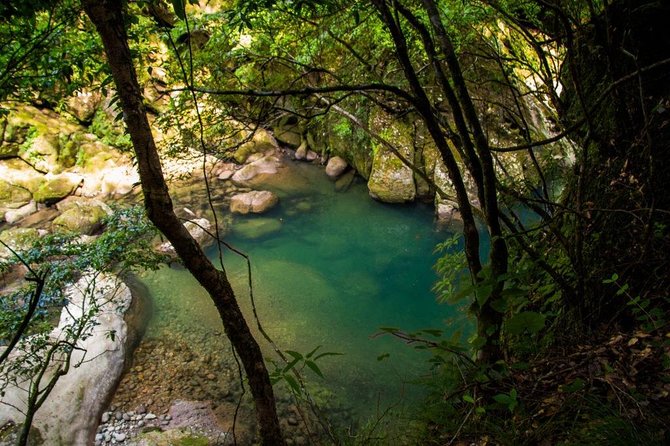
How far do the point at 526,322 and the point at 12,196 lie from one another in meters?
13.3

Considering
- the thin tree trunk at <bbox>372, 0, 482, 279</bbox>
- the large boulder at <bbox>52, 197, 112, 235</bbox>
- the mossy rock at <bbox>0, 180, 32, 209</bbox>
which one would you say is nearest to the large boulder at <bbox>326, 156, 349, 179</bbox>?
the large boulder at <bbox>52, 197, 112, 235</bbox>

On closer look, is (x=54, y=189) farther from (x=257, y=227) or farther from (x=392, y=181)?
(x=392, y=181)

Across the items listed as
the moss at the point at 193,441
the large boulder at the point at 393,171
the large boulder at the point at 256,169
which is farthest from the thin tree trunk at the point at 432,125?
the large boulder at the point at 256,169

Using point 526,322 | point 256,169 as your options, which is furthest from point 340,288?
point 526,322

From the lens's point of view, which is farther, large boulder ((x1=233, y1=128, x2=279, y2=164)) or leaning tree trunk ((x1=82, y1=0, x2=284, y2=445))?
large boulder ((x1=233, y1=128, x2=279, y2=164))

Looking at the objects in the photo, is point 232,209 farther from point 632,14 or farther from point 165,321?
point 632,14

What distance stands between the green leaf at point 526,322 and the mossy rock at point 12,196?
12.9 metres

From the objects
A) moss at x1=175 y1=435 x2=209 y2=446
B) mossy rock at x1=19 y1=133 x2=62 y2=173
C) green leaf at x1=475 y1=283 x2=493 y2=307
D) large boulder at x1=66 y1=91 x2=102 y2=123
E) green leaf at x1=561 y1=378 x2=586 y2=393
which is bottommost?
moss at x1=175 y1=435 x2=209 y2=446

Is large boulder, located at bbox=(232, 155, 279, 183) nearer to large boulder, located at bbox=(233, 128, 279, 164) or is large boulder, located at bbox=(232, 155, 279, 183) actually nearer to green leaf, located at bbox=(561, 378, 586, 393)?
large boulder, located at bbox=(233, 128, 279, 164)

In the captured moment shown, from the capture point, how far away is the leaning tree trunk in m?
1.51

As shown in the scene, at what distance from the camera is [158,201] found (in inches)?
68.2

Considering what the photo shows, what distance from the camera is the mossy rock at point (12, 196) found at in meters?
10.5

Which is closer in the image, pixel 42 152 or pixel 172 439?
pixel 172 439

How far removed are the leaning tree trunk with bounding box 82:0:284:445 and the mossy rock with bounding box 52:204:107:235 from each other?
27.8ft
